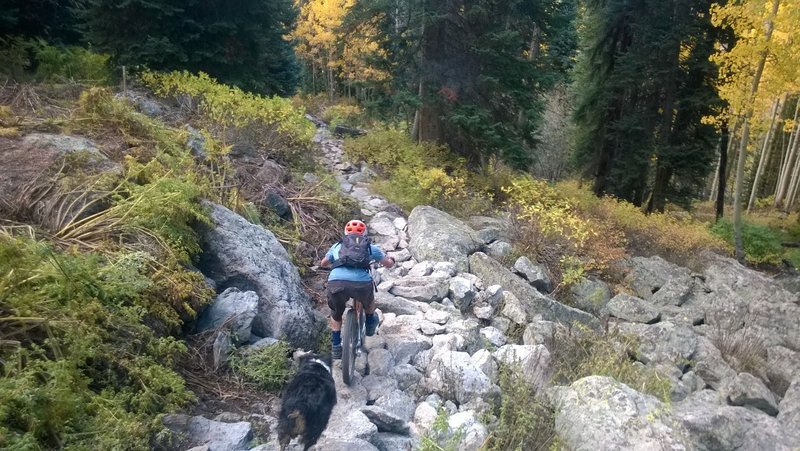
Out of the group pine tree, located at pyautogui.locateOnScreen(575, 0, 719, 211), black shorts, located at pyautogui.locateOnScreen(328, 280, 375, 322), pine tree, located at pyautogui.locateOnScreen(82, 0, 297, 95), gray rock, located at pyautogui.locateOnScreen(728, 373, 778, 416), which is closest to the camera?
black shorts, located at pyautogui.locateOnScreen(328, 280, 375, 322)

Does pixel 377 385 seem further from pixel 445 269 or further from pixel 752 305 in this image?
pixel 752 305

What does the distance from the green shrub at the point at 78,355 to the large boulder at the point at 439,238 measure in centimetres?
452

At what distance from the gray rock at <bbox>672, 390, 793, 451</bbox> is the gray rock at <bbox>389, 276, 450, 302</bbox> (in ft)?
9.49

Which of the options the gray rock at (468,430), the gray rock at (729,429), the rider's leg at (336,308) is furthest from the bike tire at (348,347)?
the gray rock at (729,429)

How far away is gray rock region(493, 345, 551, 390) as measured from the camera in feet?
16.5

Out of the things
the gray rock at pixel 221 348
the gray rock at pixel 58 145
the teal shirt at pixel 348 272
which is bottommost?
the gray rock at pixel 221 348

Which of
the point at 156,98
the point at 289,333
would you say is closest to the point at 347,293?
the point at 289,333

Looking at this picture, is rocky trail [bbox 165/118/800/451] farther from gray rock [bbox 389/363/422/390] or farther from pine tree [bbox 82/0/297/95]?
pine tree [bbox 82/0/297/95]

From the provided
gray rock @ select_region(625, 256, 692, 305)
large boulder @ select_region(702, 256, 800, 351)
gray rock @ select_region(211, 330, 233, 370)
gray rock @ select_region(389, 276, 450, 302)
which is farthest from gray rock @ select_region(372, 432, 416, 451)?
gray rock @ select_region(625, 256, 692, 305)

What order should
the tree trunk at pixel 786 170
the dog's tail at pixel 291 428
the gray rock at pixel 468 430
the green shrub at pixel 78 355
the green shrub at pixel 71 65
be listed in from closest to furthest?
the green shrub at pixel 78 355 → the dog's tail at pixel 291 428 → the gray rock at pixel 468 430 → the green shrub at pixel 71 65 → the tree trunk at pixel 786 170

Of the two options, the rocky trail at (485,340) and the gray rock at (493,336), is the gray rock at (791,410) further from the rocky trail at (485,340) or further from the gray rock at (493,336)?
the gray rock at (493,336)

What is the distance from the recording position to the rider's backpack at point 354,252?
476 centimetres

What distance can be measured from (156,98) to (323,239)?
18.5 feet

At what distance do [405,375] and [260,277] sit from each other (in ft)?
5.84
